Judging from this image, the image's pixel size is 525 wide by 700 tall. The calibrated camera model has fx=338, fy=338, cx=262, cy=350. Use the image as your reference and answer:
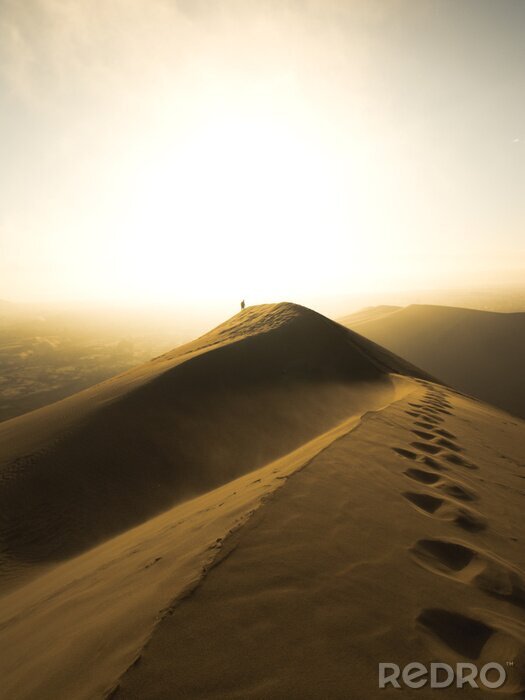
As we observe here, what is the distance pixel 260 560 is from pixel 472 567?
1.56 meters

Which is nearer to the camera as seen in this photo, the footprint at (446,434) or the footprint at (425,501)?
the footprint at (425,501)

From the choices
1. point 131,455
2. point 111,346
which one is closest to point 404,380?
point 131,455

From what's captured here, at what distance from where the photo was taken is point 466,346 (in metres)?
31.7

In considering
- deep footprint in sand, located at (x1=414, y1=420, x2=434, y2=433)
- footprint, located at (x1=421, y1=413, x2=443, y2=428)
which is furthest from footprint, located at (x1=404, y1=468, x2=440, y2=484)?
footprint, located at (x1=421, y1=413, x2=443, y2=428)

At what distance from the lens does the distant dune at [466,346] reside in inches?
964

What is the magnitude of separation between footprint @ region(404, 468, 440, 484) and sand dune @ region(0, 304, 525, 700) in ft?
0.09

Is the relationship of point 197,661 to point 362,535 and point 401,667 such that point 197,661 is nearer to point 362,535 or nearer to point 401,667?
point 401,667

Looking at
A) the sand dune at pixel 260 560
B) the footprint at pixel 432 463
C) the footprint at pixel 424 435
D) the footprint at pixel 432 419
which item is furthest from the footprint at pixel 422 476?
the footprint at pixel 432 419

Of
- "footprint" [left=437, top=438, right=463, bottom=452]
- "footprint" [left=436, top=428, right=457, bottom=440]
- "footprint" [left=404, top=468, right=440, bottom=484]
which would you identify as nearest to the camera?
"footprint" [left=404, top=468, right=440, bottom=484]

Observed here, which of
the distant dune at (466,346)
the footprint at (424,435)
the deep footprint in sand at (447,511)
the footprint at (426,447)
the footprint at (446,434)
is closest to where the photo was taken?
the deep footprint in sand at (447,511)

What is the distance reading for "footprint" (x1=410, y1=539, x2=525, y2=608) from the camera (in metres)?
2.23

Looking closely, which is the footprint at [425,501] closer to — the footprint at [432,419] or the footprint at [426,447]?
the footprint at [426,447]

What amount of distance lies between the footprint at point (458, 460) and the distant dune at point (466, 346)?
19462 mm

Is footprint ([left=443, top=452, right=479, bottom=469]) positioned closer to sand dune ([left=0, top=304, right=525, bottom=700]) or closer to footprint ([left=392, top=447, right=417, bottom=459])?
sand dune ([left=0, top=304, right=525, bottom=700])
